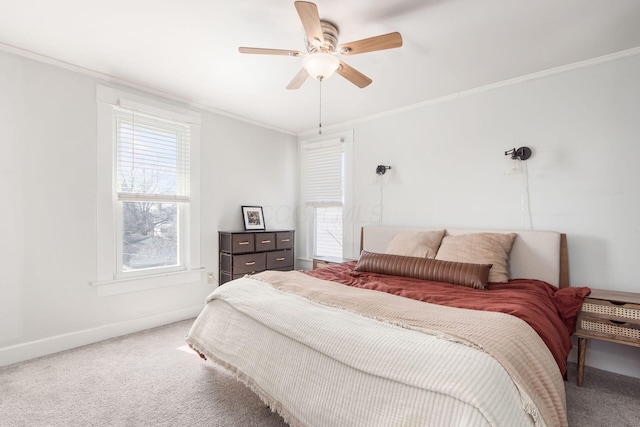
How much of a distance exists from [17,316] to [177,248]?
1373mm

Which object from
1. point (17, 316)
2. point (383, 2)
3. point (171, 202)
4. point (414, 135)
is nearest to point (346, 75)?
point (383, 2)

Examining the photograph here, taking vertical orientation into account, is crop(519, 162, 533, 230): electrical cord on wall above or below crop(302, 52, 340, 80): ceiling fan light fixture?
below

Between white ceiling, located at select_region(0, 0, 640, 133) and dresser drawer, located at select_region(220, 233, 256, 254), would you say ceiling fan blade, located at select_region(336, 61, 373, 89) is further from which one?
dresser drawer, located at select_region(220, 233, 256, 254)

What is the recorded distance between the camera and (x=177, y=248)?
11.4 ft

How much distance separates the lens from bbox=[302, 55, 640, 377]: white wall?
237 cm

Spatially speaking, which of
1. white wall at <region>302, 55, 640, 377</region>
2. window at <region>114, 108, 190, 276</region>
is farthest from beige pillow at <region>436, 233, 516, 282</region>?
window at <region>114, 108, 190, 276</region>

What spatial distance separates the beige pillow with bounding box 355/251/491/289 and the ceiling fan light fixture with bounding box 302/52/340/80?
5.43 ft

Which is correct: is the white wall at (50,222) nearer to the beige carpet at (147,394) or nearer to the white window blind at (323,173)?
the beige carpet at (147,394)

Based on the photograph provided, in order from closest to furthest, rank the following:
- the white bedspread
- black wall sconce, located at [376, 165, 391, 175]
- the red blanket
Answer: the white bedspread
the red blanket
black wall sconce, located at [376, 165, 391, 175]

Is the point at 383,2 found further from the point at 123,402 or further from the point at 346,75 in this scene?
the point at 123,402

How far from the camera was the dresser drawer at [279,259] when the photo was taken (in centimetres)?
388

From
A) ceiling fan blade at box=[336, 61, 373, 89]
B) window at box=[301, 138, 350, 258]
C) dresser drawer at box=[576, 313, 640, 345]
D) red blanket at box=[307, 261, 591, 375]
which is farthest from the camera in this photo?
window at box=[301, 138, 350, 258]

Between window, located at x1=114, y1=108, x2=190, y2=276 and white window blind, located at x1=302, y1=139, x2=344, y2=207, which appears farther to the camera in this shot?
white window blind, located at x1=302, y1=139, x2=344, y2=207

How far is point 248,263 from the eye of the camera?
3.66 meters
